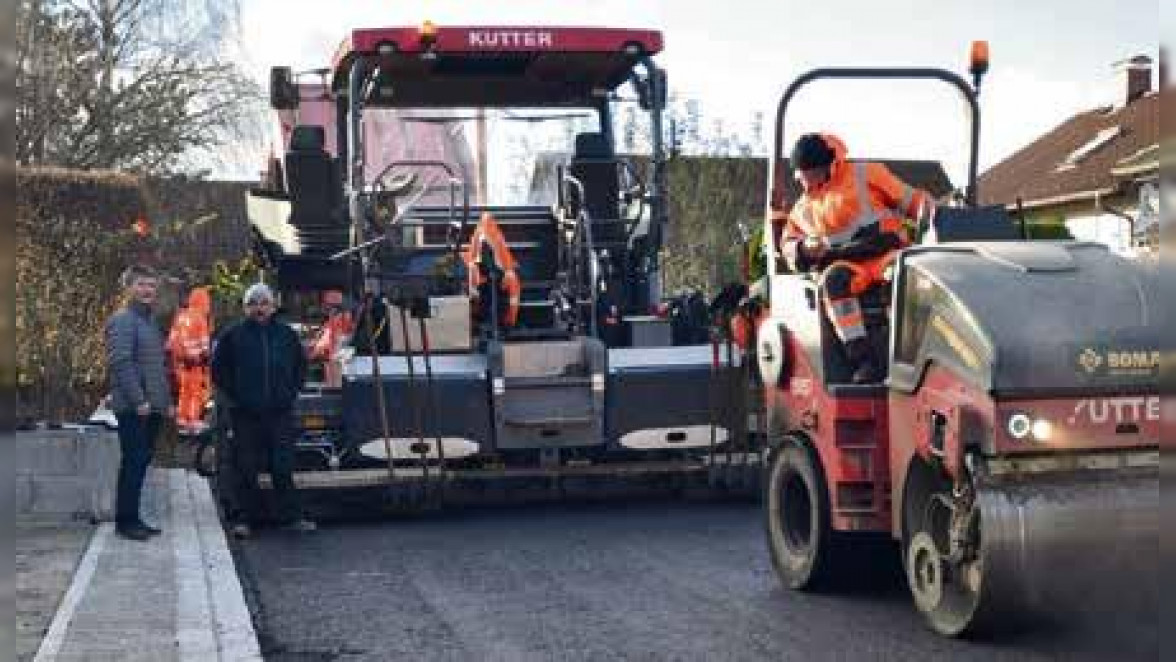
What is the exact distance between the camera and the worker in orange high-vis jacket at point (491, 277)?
34.3 feet

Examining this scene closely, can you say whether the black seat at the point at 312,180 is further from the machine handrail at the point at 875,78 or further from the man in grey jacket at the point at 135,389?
the machine handrail at the point at 875,78

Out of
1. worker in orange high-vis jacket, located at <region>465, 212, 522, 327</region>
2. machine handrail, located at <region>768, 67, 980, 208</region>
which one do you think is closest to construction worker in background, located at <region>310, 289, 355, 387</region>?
worker in orange high-vis jacket, located at <region>465, 212, 522, 327</region>

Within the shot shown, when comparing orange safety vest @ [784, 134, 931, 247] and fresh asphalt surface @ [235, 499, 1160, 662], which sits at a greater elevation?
orange safety vest @ [784, 134, 931, 247]

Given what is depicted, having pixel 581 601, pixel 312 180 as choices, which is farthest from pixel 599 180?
pixel 581 601

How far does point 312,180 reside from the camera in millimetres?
10977

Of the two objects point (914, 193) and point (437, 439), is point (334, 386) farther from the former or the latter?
point (914, 193)

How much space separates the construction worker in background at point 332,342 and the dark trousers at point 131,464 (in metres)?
1.19

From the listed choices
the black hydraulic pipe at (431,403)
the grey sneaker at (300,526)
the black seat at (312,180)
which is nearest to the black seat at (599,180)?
the black seat at (312,180)

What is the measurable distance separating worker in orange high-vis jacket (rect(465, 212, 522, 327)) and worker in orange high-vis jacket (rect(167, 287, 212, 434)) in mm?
4468

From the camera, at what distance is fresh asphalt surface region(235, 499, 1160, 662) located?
6.15 meters

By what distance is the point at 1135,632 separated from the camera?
17.0ft

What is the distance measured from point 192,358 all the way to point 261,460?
4607 millimetres

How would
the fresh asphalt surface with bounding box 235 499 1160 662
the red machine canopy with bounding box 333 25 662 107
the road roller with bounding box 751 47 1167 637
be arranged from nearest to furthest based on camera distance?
the road roller with bounding box 751 47 1167 637 < the fresh asphalt surface with bounding box 235 499 1160 662 < the red machine canopy with bounding box 333 25 662 107

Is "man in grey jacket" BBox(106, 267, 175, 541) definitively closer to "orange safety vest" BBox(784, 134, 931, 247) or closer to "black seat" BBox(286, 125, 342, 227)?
"black seat" BBox(286, 125, 342, 227)
